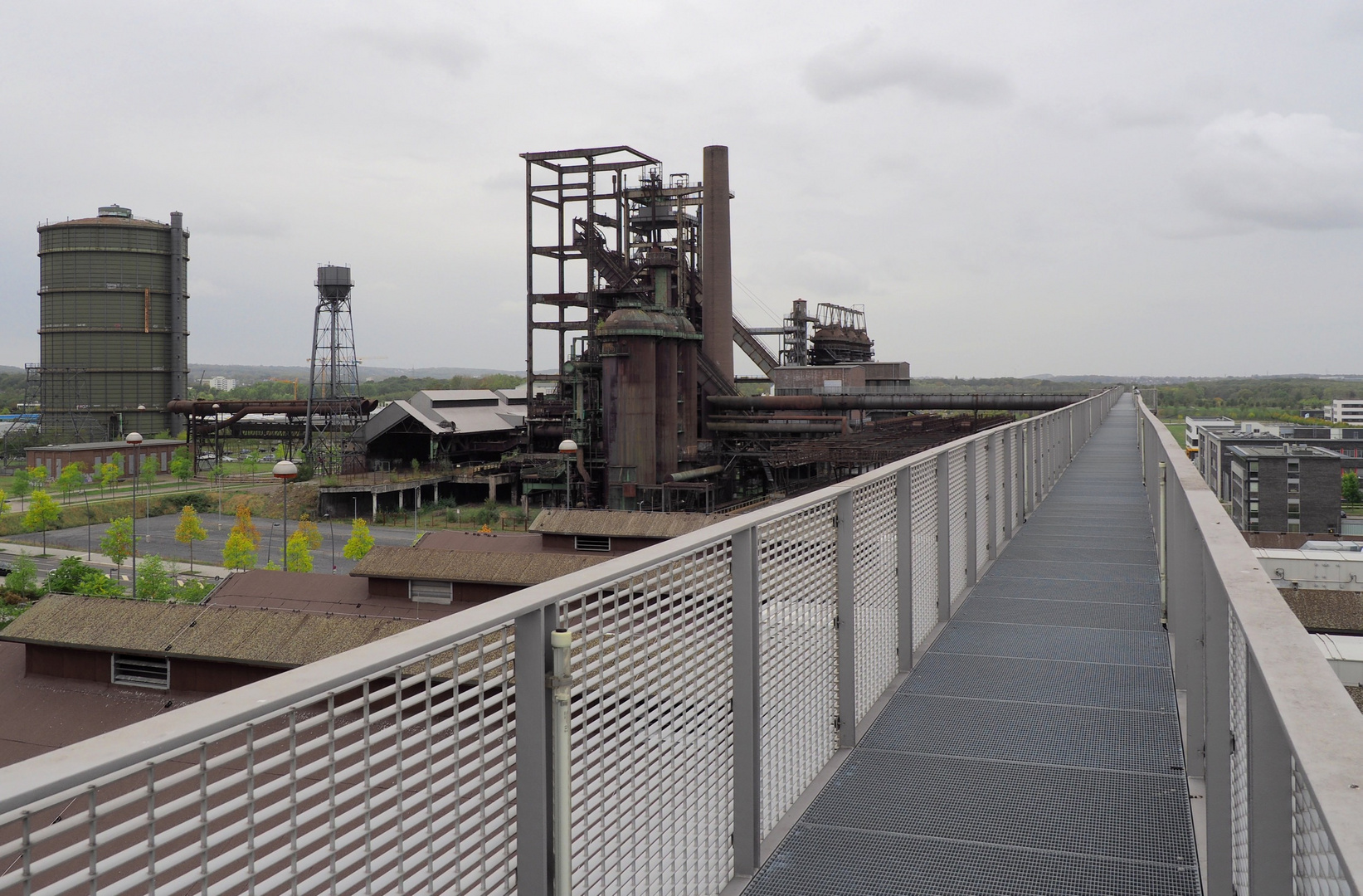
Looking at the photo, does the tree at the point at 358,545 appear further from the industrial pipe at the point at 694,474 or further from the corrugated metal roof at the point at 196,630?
the corrugated metal roof at the point at 196,630

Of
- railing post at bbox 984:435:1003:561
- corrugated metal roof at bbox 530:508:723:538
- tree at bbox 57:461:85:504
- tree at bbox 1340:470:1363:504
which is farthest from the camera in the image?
tree at bbox 1340:470:1363:504

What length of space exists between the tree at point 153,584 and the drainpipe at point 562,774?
3009 cm

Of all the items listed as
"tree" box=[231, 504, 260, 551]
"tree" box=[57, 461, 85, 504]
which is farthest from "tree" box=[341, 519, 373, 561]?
"tree" box=[57, 461, 85, 504]

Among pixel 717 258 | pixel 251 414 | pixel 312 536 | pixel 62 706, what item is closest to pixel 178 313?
pixel 251 414

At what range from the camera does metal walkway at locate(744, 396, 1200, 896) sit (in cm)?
340

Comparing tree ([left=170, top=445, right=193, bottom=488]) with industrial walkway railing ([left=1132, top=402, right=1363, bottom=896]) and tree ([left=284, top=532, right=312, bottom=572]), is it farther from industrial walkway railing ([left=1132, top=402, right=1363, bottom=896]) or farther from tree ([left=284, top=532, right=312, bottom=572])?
industrial walkway railing ([left=1132, top=402, right=1363, bottom=896])

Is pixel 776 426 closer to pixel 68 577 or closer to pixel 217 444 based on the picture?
pixel 68 577

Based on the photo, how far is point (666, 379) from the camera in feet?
130

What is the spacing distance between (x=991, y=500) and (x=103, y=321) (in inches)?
2917

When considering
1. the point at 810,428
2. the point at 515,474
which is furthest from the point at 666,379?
the point at 515,474

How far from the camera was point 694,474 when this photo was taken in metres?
41.0

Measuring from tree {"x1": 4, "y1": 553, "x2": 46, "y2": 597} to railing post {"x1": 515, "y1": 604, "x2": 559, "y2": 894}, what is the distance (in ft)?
117

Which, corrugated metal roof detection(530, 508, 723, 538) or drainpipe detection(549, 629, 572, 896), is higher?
drainpipe detection(549, 629, 572, 896)

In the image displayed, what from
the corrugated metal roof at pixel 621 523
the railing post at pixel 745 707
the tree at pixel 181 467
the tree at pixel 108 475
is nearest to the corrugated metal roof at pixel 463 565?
the corrugated metal roof at pixel 621 523
